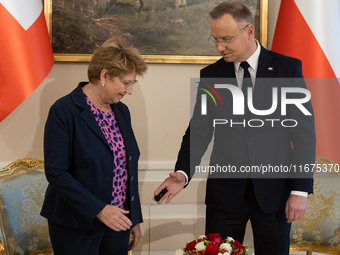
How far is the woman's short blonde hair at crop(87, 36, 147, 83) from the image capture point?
1.61 metres

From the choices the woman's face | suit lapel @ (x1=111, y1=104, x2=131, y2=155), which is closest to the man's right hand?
suit lapel @ (x1=111, y1=104, x2=131, y2=155)

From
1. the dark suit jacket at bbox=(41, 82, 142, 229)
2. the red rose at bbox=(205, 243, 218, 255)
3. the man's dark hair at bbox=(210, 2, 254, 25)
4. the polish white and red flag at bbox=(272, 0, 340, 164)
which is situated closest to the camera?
the red rose at bbox=(205, 243, 218, 255)

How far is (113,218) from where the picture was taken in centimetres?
150

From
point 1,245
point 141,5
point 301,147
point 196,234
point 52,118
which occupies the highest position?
point 141,5

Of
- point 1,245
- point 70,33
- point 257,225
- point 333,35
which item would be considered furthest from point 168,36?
point 1,245

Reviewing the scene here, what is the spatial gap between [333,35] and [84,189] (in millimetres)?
2201

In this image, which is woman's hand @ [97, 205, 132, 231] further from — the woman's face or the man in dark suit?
the woman's face

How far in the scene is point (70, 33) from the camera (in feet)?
8.88

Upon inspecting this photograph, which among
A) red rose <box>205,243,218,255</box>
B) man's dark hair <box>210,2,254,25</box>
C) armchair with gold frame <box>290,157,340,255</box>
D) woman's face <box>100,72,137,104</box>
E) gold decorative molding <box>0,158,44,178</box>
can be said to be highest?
man's dark hair <box>210,2,254,25</box>

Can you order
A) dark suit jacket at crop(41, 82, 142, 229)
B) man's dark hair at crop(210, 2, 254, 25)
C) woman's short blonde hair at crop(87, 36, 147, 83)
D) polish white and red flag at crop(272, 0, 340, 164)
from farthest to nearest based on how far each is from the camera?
polish white and red flag at crop(272, 0, 340, 164)
man's dark hair at crop(210, 2, 254, 25)
woman's short blonde hair at crop(87, 36, 147, 83)
dark suit jacket at crop(41, 82, 142, 229)

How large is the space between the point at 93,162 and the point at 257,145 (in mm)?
853

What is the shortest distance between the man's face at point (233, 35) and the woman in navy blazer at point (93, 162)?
0.45 m

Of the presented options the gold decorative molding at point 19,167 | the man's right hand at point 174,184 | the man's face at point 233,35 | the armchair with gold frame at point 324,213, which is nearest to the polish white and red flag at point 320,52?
the armchair with gold frame at point 324,213

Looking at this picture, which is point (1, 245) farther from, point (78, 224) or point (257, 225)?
point (257, 225)
